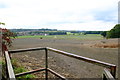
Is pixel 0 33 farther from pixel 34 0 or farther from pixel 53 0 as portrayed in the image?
pixel 53 0

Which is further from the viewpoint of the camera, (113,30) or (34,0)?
(113,30)

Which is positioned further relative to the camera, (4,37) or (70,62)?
(70,62)

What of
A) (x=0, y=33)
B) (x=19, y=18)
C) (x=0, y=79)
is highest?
(x=19, y=18)

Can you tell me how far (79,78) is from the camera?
13.5ft

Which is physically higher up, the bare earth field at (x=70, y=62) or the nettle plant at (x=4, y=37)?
the nettle plant at (x=4, y=37)

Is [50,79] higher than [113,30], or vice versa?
[113,30]

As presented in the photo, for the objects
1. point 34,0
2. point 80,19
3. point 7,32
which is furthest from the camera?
point 80,19

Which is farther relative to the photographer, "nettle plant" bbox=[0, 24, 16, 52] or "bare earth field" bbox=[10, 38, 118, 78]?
"bare earth field" bbox=[10, 38, 118, 78]

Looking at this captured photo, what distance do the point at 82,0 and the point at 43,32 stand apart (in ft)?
176

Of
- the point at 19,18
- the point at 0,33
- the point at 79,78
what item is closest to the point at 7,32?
the point at 0,33

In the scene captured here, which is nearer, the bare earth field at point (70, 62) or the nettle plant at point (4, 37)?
the nettle plant at point (4, 37)

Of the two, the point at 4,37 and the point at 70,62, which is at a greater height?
the point at 4,37

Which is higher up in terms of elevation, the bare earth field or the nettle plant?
the nettle plant

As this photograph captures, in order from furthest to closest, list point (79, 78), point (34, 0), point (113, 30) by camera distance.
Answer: point (113, 30), point (34, 0), point (79, 78)
